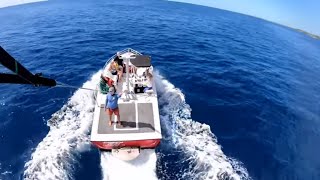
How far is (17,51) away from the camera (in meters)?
35.8

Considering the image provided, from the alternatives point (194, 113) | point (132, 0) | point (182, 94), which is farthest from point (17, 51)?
point (132, 0)

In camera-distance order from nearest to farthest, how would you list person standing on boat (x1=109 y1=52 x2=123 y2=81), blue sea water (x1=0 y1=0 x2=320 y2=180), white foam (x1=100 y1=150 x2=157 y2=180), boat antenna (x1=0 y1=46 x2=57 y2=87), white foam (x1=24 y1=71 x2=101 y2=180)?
boat antenna (x1=0 y1=46 x2=57 y2=87)
white foam (x1=100 y1=150 x2=157 y2=180)
white foam (x1=24 y1=71 x2=101 y2=180)
blue sea water (x1=0 y1=0 x2=320 y2=180)
person standing on boat (x1=109 y1=52 x2=123 y2=81)

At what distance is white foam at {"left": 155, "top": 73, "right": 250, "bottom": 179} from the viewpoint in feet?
52.9

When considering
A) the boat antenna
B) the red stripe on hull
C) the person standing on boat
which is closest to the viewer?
the boat antenna

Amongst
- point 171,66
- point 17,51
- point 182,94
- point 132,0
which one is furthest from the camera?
point 132,0

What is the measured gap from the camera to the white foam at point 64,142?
51.3ft

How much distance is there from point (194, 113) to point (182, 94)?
289 centimetres

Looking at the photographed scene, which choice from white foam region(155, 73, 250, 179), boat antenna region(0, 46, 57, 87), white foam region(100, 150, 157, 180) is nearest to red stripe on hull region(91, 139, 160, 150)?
white foam region(100, 150, 157, 180)

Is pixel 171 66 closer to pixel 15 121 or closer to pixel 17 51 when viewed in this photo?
pixel 15 121

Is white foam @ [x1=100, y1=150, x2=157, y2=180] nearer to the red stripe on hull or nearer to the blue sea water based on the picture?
the blue sea water

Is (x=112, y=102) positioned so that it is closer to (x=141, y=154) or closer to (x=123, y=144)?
(x=123, y=144)

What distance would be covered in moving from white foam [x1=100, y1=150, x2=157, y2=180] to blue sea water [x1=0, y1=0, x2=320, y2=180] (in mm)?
205

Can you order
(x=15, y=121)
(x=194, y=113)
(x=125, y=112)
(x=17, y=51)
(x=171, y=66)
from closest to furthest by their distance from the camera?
(x=125, y=112) < (x=15, y=121) < (x=194, y=113) < (x=171, y=66) < (x=17, y=51)

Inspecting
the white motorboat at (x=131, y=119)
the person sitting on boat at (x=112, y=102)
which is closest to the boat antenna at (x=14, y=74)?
the person sitting on boat at (x=112, y=102)
